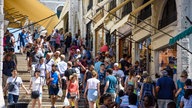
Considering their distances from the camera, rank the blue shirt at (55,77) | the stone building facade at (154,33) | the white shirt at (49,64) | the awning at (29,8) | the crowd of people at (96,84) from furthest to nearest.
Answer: the awning at (29,8) < the white shirt at (49,64) < the blue shirt at (55,77) < the stone building facade at (154,33) < the crowd of people at (96,84)

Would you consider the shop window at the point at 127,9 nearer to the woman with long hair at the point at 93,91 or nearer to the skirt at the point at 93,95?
the woman with long hair at the point at 93,91

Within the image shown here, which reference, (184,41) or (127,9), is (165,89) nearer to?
(184,41)

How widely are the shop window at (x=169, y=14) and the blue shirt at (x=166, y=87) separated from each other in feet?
16.3

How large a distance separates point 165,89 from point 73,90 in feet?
11.7

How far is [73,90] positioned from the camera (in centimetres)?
1669

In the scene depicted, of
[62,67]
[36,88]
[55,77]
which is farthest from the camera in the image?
Result: [62,67]

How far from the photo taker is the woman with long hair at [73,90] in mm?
16703

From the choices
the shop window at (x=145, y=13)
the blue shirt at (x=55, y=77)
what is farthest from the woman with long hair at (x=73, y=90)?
the shop window at (x=145, y=13)

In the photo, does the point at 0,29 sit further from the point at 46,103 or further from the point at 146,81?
the point at 146,81

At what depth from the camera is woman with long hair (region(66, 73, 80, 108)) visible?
16.7 m

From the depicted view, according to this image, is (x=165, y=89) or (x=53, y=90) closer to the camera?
(x=165, y=89)

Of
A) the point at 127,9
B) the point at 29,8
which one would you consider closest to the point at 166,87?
the point at 29,8

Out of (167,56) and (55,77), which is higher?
(167,56)

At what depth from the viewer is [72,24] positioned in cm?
3706
